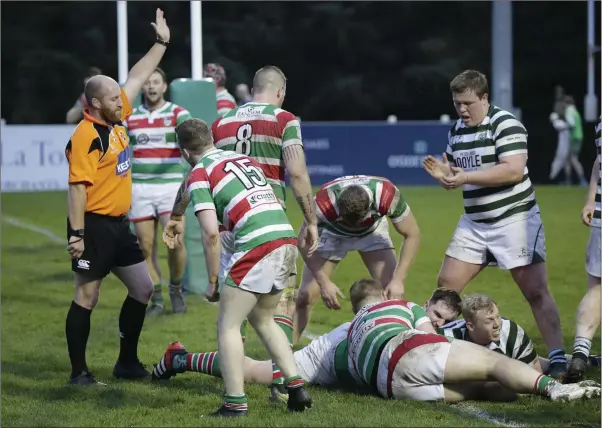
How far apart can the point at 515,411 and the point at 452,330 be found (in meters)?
0.87

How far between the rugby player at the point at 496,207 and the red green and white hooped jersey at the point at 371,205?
1.39 feet

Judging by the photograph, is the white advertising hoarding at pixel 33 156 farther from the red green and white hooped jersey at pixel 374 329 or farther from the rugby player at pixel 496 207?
the red green and white hooped jersey at pixel 374 329

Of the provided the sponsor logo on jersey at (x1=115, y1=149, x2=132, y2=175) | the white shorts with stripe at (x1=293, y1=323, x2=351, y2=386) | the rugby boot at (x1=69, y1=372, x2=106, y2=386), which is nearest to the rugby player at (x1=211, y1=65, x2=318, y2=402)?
the white shorts with stripe at (x1=293, y1=323, x2=351, y2=386)

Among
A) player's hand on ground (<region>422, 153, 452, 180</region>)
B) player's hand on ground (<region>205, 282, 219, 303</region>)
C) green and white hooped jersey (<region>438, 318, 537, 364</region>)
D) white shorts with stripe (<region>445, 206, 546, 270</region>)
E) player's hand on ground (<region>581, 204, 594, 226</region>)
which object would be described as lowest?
green and white hooped jersey (<region>438, 318, 537, 364</region>)

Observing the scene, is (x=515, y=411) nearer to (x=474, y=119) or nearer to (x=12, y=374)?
(x=474, y=119)

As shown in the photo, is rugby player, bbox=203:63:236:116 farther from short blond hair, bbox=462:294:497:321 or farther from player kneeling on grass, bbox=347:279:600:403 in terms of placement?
short blond hair, bbox=462:294:497:321

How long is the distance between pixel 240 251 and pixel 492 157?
219cm

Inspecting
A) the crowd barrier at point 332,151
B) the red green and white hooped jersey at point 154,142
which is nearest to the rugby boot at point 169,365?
the red green and white hooped jersey at point 154,142

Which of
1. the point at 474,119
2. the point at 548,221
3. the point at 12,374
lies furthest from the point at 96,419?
the point at 548,221

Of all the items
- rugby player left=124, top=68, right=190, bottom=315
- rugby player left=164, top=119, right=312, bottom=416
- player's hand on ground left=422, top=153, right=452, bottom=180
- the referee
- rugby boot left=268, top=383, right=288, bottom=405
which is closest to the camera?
rugby player left=164, top=119, right=312, bottom=416

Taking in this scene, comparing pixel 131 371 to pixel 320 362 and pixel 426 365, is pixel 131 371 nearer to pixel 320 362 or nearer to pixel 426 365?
pixel 320 362

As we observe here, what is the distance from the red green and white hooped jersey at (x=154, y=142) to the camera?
10898 millimetres

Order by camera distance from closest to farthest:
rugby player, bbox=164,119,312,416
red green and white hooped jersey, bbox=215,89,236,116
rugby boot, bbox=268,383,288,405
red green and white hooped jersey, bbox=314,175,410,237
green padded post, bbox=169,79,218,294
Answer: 1. rugby player, bbox=164,119,312,416
2. rugby boot, bbox=268,383,288,405
3. red green and white hooped jersey, bbox=314,175,410,237
4. green padded post, bbox=169,79,218,294
5. red green and white hooped jersey, bbox=215,89,236,116

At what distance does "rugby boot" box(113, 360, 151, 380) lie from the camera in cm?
764
